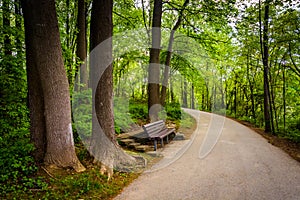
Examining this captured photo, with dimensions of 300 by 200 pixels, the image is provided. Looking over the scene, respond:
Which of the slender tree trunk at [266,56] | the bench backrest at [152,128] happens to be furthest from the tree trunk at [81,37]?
the slender tree trunk at [266,56]

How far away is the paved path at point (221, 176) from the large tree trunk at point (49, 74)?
1.59 m

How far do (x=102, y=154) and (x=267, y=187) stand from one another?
3540 millimetres

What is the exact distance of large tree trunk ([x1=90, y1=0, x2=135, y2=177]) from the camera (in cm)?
559

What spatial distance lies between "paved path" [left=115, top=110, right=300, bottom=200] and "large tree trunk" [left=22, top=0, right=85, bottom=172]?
5.21 ft

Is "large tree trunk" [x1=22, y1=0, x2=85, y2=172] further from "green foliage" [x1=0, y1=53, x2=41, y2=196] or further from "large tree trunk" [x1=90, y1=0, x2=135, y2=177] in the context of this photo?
"large tree trunk" [x1=90, y1=0, x2=135, y2=177]

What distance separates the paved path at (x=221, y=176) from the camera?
4.32 m

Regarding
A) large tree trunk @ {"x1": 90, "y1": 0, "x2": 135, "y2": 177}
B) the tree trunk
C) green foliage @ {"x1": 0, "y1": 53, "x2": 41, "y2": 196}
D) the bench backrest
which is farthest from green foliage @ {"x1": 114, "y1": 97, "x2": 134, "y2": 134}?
green foliage @ {"x1": 0, "y1": 53, "x2": 41, "y2": 196}

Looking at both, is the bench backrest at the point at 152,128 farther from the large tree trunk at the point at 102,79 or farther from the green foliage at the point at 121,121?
the large tree trunk at the point at 102,79

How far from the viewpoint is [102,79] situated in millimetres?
5637

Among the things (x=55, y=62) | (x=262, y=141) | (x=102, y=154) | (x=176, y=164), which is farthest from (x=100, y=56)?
(x=262, y=141)

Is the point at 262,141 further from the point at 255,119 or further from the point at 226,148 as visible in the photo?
the point at 255,119

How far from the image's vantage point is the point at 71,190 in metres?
4.16

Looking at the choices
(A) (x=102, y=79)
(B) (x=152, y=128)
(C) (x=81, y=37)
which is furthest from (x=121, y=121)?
(A) (x=102, y=79)

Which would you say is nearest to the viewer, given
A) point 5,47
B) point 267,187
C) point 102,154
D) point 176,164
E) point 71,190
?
point 71,190
